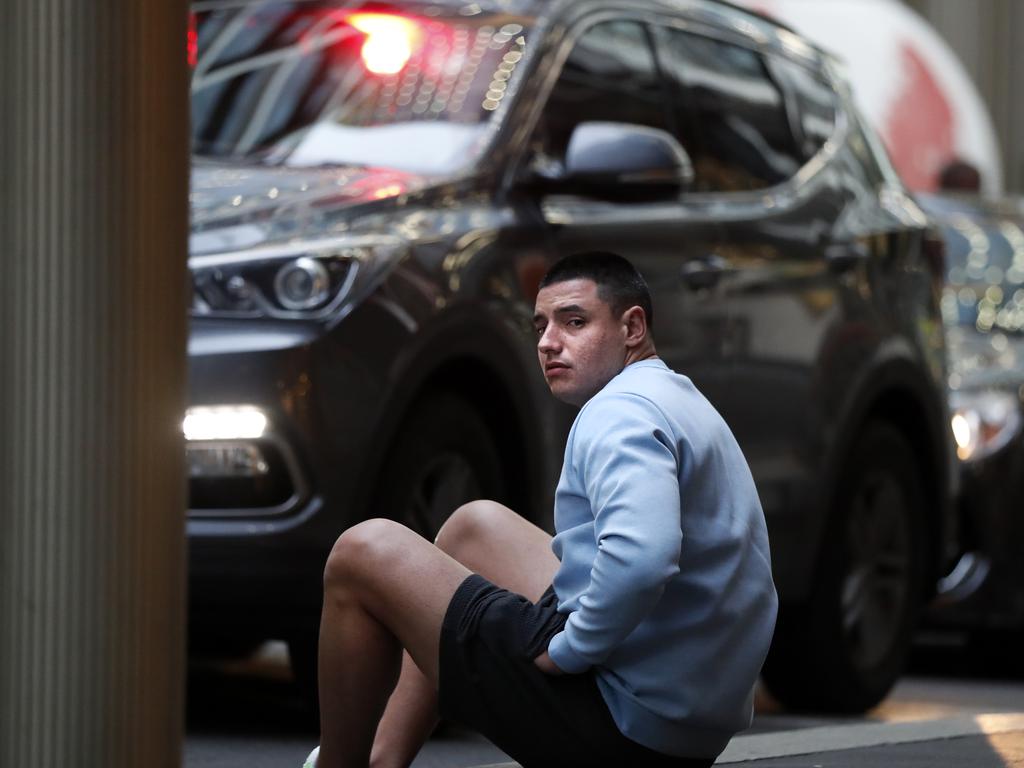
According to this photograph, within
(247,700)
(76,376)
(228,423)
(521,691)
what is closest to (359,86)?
(228,423)

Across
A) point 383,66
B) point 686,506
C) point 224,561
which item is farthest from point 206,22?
point 686,506

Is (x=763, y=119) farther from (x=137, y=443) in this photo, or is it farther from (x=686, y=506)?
(x=137, y=443)

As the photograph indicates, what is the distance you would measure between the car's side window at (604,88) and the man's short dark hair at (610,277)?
6.39 ft

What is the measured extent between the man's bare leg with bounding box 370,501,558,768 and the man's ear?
533mm

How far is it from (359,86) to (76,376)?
9.34 feet

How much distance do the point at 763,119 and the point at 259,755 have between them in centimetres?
279

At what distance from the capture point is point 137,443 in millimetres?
3021

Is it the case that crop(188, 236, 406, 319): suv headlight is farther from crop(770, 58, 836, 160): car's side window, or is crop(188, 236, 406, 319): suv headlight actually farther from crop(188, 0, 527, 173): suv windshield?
crop(770, 58, 836, 160): car's side window

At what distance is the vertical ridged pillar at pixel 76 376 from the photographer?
2.99 m

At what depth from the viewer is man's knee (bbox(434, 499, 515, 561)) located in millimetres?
4078

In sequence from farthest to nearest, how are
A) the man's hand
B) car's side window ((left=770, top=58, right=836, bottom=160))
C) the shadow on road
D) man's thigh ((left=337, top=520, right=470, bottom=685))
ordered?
car's side window ((left=770, top=58, right=836, bottom=160)), the shadow on road, man's thigh ((left=337, top=520, right=470, bottom=685)), the man's hand

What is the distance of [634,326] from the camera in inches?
144

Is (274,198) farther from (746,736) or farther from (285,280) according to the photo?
(746,736)

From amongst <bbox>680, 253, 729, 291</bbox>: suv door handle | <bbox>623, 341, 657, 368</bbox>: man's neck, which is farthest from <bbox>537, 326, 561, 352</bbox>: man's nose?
<bbox>680, 253, 729, 291</bbox>: suv door handle
